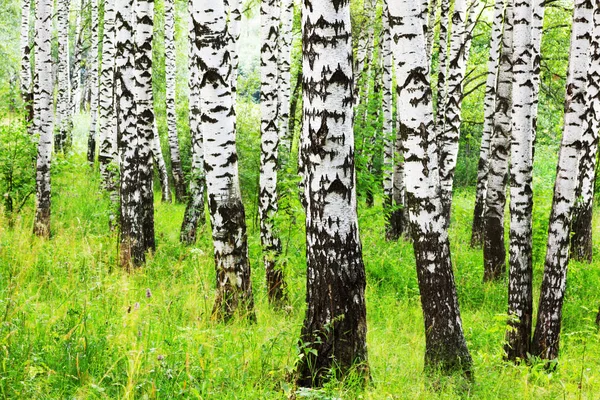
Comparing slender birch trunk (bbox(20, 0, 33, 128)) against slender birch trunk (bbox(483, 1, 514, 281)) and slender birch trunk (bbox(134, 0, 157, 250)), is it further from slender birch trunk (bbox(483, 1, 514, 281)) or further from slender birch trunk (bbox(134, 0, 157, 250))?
slender birch trunk (bbox(483, 1, 514, 281))

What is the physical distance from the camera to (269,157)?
8219 millimetres

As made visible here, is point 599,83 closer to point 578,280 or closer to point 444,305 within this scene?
point 444,305

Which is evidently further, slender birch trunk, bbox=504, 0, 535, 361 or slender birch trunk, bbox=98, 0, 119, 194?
slender birch trunk, bbox=98, 0, 119, 194

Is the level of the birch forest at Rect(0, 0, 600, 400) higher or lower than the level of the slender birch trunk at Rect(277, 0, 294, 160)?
lower

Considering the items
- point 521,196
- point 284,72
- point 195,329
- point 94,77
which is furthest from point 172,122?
point 195,329

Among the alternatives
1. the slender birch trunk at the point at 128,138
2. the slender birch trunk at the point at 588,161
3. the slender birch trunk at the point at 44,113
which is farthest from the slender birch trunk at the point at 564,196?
the slender birch trunk at the point at 44,113

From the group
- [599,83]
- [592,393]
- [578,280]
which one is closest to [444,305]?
[592,393]

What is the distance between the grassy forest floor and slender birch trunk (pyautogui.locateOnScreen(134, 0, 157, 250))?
73cm

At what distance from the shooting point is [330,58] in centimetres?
429

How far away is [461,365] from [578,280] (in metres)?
7.21

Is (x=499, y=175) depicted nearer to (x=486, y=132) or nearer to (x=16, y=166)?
(x=486, y=132)

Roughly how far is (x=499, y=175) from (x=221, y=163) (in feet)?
21.9

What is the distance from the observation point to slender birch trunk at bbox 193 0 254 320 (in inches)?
227

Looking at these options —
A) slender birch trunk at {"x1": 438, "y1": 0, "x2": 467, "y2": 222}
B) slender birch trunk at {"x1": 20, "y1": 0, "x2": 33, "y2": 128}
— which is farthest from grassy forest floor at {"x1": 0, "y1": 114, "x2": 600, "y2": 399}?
slender birch trunk at {"x1": 20, "y1": 0, "x2": 33, "y2": 128}
